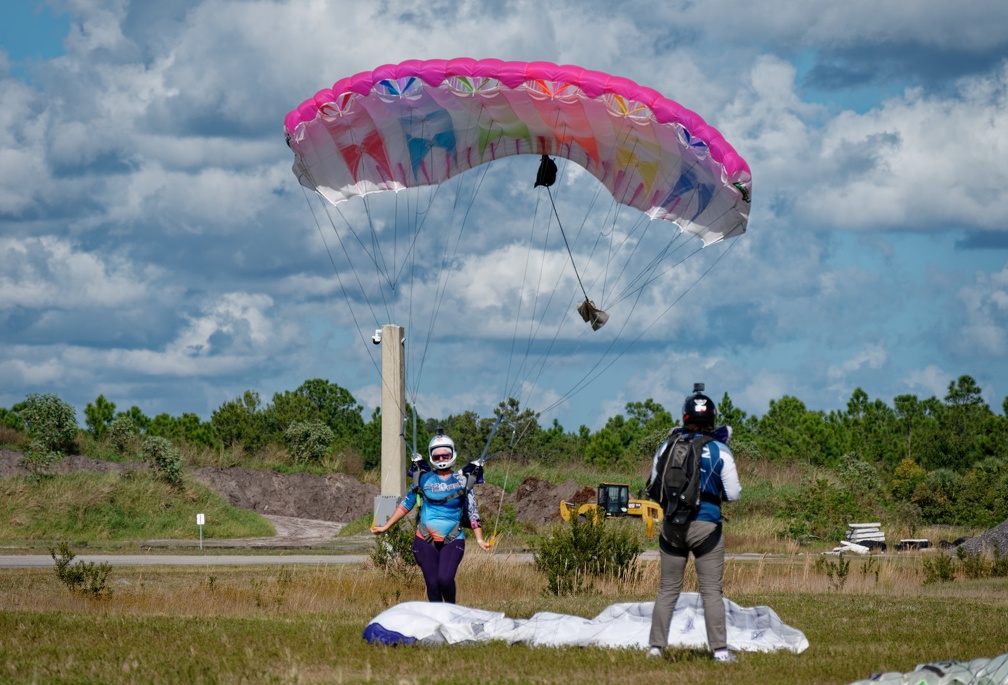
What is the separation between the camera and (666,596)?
8.52 meters

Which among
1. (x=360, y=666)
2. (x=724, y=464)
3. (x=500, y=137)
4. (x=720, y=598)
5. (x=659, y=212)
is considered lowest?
(x=360, y=666)

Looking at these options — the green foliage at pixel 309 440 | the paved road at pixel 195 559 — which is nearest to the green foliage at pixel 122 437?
the green foliage at pixel 309 440

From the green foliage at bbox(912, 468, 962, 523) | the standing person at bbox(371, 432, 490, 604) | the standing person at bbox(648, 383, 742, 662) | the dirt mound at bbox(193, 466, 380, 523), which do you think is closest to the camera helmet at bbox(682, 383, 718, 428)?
the standing person at bbox(648, 383, 742, 662)

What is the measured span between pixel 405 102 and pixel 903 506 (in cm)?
3241

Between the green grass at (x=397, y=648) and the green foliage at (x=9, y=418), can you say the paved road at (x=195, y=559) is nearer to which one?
the green grass at (x=397, y=648)

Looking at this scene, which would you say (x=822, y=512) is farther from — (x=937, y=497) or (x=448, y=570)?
(x=448, y=570)

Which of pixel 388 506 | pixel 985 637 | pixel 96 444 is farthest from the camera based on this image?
pixel 96 444

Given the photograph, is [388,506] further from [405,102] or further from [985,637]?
[985,637]

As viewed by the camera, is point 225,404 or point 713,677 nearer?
point 713,677

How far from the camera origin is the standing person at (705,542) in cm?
833

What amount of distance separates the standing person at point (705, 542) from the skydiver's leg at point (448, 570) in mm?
2485

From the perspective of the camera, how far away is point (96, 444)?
45.0 metres

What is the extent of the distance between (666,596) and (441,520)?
9.03 ft

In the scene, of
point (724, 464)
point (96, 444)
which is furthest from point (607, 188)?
point (96, 444)
